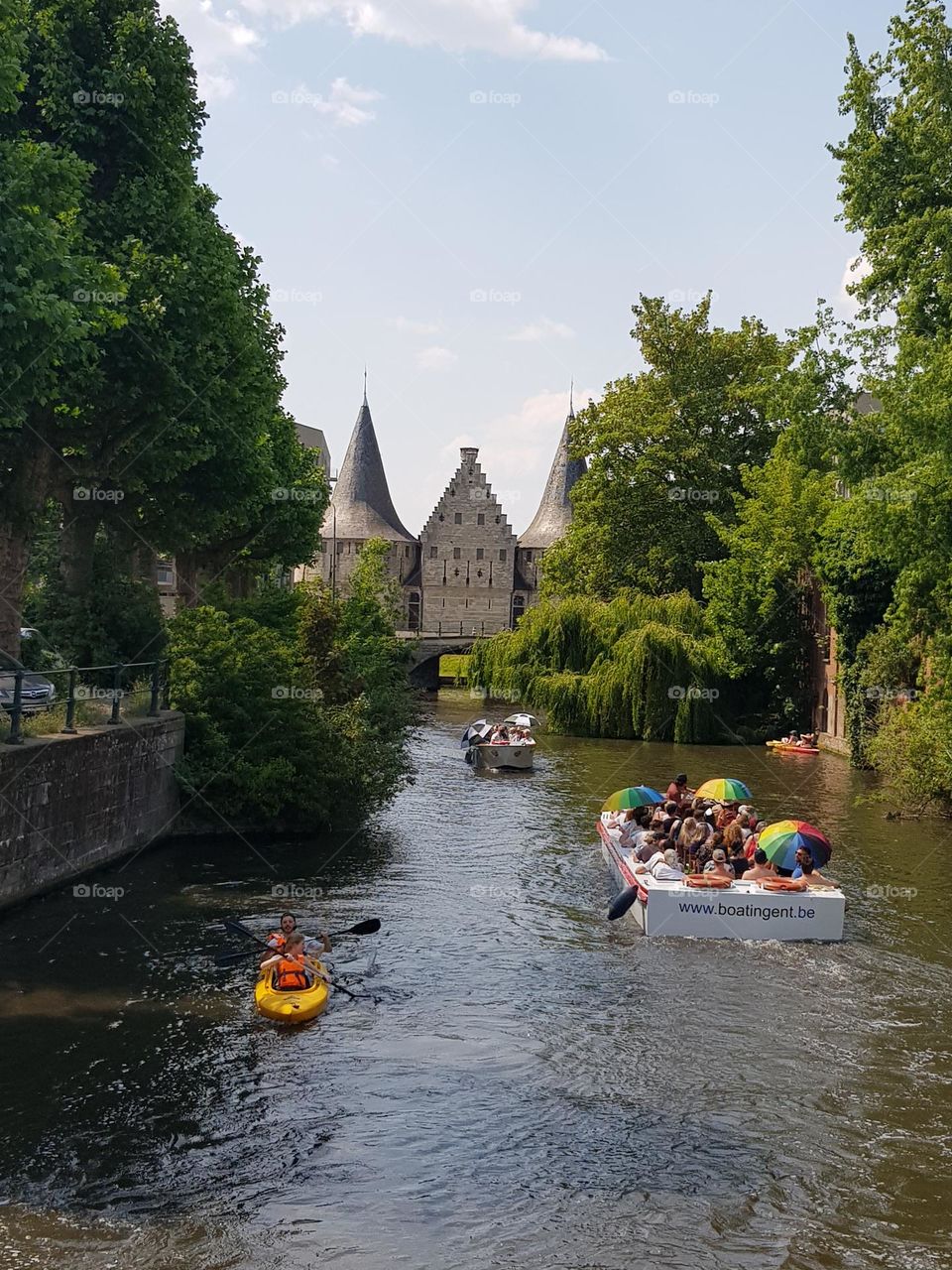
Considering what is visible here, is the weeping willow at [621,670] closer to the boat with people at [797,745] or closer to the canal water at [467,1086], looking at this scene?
the boat with people at [797,745]

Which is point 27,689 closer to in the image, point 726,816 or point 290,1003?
point 290,1003

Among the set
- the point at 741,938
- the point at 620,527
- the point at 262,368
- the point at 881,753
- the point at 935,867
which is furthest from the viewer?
the point at 620,527

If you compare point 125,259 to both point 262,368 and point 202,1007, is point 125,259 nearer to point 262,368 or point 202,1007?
point 262,368

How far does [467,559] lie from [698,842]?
3294 inches

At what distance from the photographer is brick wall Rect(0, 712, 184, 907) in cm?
1855

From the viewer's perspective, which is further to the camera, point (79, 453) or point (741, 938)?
point (79, 453)

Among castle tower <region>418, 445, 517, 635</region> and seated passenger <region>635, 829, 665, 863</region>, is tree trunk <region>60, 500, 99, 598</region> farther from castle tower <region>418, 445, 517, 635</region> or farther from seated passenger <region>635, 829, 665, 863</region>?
castle tower <region>418, 445, 517, 635</region>

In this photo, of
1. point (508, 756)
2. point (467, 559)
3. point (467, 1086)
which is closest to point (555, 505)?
point (467, 559)

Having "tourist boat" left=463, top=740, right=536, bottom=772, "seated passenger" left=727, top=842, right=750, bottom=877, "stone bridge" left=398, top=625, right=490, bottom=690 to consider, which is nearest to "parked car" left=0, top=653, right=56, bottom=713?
"seated passenger" left=727, top=842, right=750, bottom=877

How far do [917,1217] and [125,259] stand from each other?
63.6 ft

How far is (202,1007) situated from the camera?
15766mm

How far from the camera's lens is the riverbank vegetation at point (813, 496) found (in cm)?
2914

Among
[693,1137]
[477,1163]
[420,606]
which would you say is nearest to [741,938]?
[693,1137]

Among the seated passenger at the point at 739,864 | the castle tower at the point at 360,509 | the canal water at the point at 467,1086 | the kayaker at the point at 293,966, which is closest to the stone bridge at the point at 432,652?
the castle tower at the point at 360,509
